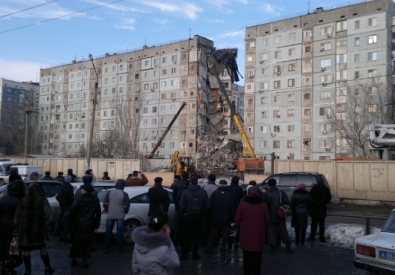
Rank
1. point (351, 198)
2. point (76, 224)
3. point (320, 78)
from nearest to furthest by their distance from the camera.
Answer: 1. point (76, 224)
2. point (351, 198)
3. point (320, 78)

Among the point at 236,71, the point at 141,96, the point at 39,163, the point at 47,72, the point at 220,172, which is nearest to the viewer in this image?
the point at 39,163

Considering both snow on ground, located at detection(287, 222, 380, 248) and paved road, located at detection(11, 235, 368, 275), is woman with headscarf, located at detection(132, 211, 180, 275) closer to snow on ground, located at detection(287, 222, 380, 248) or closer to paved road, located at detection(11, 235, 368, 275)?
paved road, located at detection(11, 235, 368, 275)

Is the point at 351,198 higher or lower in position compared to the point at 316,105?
lower

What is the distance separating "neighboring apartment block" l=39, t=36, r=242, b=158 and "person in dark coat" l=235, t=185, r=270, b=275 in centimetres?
6137

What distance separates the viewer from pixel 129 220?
11352mm

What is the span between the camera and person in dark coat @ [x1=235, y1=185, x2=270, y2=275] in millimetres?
7043

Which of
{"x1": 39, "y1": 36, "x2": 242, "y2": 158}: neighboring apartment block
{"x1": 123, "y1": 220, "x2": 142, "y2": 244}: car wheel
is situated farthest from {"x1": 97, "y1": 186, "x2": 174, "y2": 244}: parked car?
{"x1": 39, "y1": 36, "x2": 242, "y2": 158}: neighboring apartment block

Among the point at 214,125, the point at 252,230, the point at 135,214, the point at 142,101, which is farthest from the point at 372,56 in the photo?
the point at 252,230

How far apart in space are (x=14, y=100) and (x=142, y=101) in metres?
52.5

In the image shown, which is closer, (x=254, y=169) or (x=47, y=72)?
(x=254, y=169)

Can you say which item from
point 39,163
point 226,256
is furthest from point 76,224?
point 39,163

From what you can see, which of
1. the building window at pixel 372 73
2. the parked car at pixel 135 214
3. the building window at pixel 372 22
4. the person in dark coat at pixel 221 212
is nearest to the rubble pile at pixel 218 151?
the building window at pixel 372 73

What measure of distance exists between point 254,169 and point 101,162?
15.0 metres

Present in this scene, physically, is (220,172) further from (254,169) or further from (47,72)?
(47,72)
